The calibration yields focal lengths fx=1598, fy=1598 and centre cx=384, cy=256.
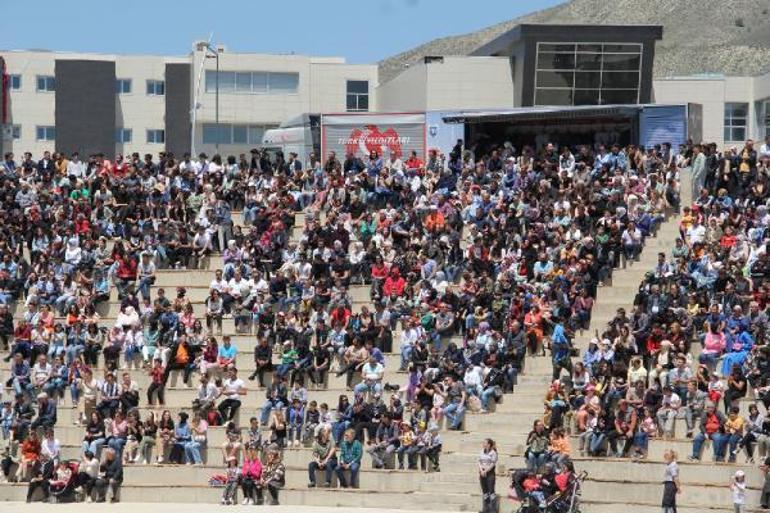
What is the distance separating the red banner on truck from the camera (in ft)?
183

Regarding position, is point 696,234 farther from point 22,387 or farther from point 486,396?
point 22,387

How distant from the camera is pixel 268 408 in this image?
37.0 m

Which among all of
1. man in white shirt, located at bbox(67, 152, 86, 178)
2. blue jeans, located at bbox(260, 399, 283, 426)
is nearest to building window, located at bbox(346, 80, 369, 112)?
man in white shirt, located at bbox(67, 152, 86, 178)

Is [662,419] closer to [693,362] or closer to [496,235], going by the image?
[693,362]

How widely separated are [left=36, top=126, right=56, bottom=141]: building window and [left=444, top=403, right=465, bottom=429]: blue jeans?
6472 centimetres

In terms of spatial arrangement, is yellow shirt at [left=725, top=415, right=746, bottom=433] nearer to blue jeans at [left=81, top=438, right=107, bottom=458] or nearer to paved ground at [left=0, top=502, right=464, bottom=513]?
paved ground at [left=0, top=502, right=464, bottom=513]

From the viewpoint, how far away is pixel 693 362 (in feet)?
117

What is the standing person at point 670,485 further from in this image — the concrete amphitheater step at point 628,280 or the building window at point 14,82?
the building window at point 14,82

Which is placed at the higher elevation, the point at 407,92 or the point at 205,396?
the point at 407,92

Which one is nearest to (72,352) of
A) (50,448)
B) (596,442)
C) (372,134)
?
(50,448)

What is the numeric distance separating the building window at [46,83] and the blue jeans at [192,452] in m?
63.3

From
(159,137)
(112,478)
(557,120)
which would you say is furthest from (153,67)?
(112,478)

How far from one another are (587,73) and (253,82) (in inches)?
1278

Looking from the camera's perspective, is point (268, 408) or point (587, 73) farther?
point (587, 73)
